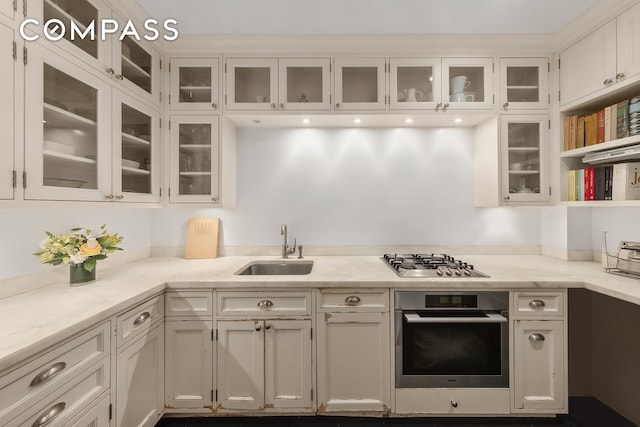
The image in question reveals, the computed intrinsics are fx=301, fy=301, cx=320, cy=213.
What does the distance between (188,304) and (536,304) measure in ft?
7.06

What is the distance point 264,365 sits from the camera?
73.7 inches

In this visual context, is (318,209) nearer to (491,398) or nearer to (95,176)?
(95,176)

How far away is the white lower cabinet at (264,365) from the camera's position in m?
1.87

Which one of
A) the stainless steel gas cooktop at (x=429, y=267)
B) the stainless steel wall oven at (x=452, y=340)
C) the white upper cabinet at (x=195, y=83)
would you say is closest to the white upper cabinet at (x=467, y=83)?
the stainless steel gas cooktop at (x=429, y=267)

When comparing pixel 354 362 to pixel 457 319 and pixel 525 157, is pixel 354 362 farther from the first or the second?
pixel 525 157

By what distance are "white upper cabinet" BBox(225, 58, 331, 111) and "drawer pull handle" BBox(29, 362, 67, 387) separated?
184 cm

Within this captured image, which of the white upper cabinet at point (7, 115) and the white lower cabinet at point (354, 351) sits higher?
the white upper cabinet at point (7, 115)

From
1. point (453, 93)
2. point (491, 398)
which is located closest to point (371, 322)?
point (491, 398)

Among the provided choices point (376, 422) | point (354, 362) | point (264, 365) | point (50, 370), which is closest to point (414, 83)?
point (354, 362)

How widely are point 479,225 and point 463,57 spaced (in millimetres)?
1394

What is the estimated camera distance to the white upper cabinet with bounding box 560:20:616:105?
6.25 feet

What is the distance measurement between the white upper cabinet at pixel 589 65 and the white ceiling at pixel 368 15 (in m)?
0.20

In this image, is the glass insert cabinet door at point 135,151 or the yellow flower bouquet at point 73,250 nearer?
the yellow flower bouquet at point 73,250

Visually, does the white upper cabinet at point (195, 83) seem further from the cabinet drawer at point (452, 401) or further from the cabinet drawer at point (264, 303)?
the cabinet drawer at point (452, 401)
